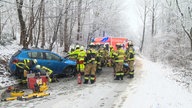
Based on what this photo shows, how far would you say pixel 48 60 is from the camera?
48.0 ft

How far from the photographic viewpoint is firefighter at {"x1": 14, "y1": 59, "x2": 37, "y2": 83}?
41.5 ft

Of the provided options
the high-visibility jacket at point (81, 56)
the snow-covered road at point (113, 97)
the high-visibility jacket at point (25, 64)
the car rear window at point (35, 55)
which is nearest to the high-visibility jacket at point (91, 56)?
the high-visibility jacket at point (81, 56)

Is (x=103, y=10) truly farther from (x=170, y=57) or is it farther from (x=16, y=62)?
(x=16, y=62)

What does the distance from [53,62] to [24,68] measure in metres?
2.35

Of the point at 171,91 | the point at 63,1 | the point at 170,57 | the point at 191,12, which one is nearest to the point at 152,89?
the point at 171,91

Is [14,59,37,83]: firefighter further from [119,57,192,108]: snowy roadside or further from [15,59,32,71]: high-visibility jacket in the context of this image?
[119,57,192,108]: snowy roadside

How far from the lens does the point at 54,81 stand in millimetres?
14367

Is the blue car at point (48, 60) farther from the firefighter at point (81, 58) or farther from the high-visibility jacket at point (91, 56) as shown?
the high-visibility jacket at point (91, 56)

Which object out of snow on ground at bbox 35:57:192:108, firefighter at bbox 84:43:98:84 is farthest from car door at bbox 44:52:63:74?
snow on ground at bbox 35:57:192:108

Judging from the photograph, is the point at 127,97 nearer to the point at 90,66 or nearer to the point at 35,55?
the point at 90,66

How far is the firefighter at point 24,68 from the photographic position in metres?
12.7

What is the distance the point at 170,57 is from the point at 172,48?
1.84m

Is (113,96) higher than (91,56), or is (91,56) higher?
(91,56)

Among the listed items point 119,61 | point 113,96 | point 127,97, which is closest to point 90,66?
point 119,61
